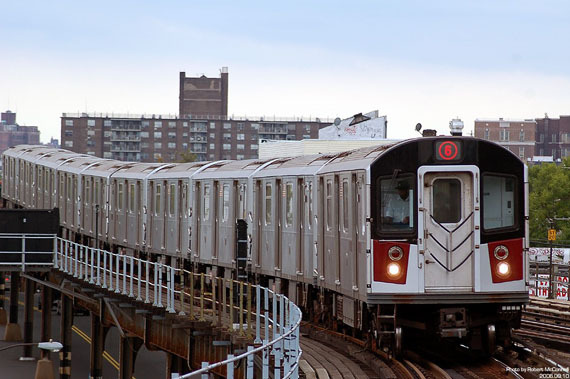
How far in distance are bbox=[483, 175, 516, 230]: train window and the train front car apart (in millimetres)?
14

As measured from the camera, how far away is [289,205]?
22547 mm

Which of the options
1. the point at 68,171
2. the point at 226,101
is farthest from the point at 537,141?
the point at 68,171

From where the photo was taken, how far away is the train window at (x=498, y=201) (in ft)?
53.9

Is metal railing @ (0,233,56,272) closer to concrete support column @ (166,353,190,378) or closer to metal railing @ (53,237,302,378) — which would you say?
metal railing @ (53,237,302,378)

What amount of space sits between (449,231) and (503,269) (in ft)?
3.29

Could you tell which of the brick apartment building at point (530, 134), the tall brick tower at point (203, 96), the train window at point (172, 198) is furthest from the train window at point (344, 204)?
the tall brick tower at point (203, 96)

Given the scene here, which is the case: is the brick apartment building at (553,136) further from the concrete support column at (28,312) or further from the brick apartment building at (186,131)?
the concrete support column at (28,312)

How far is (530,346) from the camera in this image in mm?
16844

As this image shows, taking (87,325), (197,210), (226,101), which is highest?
(226,101)

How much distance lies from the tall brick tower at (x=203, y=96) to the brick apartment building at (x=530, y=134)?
3409cm

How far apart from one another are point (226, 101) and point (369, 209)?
443 ft

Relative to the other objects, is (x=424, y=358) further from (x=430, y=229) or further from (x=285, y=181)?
(x=285, y=181)

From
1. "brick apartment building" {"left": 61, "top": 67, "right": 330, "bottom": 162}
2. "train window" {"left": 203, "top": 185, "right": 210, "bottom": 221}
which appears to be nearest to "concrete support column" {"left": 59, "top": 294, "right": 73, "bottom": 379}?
"train window" {"left": 203, "top": 185, "right": 210, "bottom": 221}

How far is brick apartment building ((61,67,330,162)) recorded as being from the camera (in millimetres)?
145625
